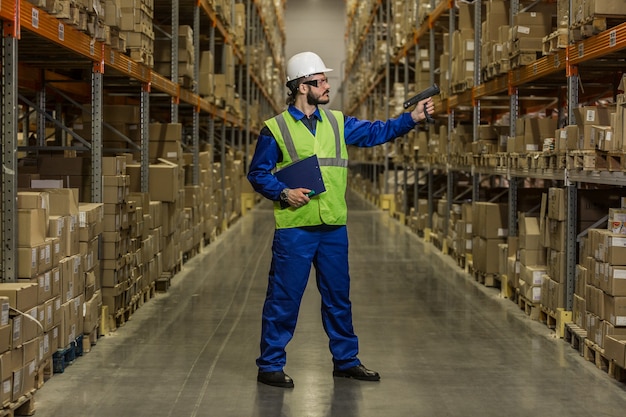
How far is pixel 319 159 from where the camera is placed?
5.19 meters

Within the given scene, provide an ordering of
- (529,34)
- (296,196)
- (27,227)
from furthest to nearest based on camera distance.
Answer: (529,34) < (296,196) < (27,227)

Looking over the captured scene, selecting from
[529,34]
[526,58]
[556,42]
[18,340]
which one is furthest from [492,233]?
[18,340]

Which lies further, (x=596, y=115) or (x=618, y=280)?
(x=596, y=115)

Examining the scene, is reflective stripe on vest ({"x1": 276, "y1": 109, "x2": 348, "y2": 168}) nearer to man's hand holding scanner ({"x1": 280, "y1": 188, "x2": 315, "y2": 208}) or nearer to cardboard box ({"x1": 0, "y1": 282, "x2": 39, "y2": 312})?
man's hand holding scanner ({"x1": 280, "y1": 188, "x2": 315, "y2": 208})

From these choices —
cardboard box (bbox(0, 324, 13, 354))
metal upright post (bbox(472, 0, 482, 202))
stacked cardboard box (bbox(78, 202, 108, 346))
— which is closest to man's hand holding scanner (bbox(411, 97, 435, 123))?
stacked cardboard box (bbox(78, 202, 108, 346))

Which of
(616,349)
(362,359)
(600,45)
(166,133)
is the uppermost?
(600,45)

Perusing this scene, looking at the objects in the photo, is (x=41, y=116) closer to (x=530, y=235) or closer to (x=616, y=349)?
(x=530, y=235)

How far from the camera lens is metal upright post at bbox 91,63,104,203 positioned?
6637 mm

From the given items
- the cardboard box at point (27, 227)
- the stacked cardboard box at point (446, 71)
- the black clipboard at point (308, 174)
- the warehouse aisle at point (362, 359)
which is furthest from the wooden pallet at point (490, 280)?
the cardboard box at point (27, 227)

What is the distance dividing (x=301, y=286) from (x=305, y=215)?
0.43 m

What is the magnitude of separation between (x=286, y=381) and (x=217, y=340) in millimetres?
1507

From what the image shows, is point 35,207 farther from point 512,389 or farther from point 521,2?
point 521,2

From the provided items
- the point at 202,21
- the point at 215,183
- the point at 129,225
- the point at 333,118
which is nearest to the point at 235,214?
the point at 215,183

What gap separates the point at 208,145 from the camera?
1407cm
